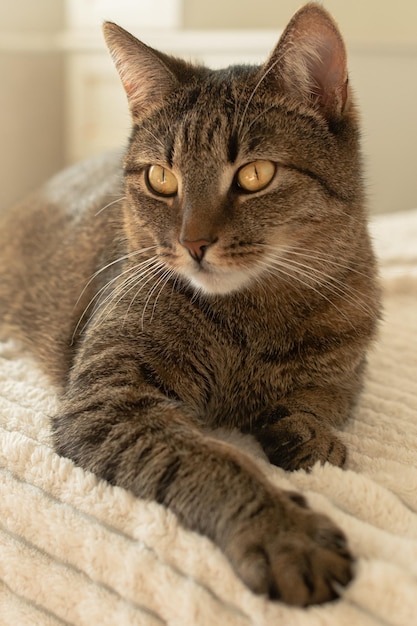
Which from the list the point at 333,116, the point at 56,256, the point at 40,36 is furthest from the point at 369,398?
the point at 40,36

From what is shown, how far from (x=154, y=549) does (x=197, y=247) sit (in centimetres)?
48

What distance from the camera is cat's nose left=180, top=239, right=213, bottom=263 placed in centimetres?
→ 106

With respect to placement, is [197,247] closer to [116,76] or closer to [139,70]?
[139,70]

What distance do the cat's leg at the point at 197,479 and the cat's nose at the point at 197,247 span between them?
227mm

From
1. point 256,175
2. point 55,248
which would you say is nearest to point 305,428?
point 256,175

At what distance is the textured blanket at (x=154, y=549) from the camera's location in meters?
0.78

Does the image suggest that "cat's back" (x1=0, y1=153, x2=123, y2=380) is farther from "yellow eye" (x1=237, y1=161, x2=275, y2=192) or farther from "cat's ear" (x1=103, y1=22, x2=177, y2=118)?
"yellow eye" (x1=237, y1=161, x2=275, y2=192)

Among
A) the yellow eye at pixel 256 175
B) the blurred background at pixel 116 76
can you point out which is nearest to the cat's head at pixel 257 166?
the yellow eye at pixel 256 175

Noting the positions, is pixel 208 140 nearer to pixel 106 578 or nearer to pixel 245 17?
pixel 106 578

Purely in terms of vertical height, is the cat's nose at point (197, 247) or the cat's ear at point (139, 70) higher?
the cat's ear at point (139, 70)

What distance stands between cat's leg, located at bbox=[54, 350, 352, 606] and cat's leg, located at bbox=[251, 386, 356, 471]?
0.49ft

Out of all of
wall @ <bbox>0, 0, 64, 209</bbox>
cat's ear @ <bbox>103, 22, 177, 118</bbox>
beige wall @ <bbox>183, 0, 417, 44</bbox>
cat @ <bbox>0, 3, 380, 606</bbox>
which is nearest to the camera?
cat @ <bbox>0, 3, 380, 606</bbox>

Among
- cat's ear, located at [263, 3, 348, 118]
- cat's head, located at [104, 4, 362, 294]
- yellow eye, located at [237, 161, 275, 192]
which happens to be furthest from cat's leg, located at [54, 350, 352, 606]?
cat's ear, located at [263, 3, 348, 118]

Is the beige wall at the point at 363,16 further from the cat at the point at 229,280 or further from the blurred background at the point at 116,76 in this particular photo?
the cat at the point at 229,280
